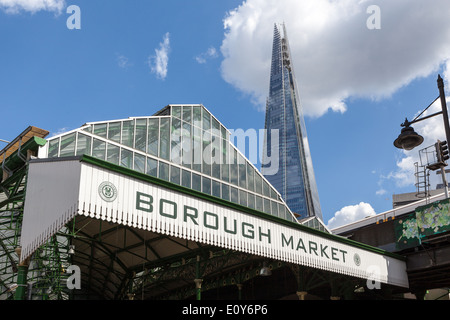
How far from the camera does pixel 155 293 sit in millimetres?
32312

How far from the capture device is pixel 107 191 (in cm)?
1407

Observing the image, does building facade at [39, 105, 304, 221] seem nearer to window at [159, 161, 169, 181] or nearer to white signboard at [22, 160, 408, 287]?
window at [159, 161, 169, 181]

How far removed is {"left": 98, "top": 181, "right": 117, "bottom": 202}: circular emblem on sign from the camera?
13898mm

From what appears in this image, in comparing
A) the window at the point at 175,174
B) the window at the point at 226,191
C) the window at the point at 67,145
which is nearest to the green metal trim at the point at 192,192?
the window at the point at 67,145

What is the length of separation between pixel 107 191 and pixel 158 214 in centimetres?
196

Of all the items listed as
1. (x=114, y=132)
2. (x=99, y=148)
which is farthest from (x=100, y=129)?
(x=99, y=148)

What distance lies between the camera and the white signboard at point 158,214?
1362cm

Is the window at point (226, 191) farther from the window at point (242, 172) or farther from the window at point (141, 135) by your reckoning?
the window at point (141, 135)

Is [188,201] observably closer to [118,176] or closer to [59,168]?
[118,176]

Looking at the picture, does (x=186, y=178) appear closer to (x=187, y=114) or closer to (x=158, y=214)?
(x=187, y=114)

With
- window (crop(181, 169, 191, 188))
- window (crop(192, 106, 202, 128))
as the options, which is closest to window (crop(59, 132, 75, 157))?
window (crop(181, 169, 191, 188))

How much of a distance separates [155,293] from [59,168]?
20.0 m
